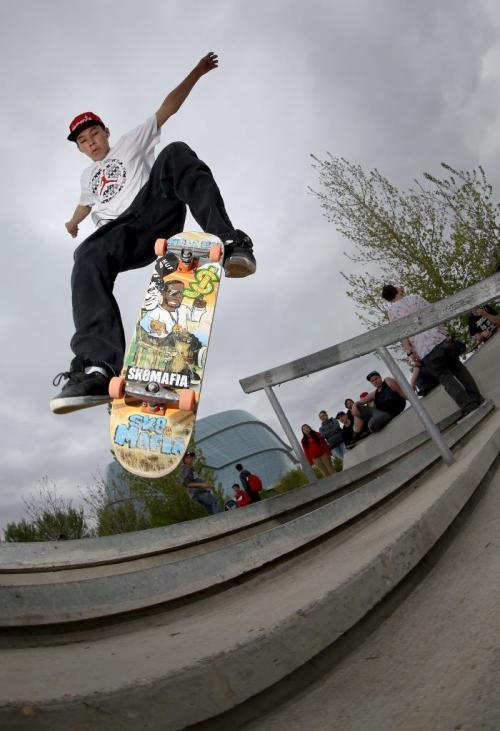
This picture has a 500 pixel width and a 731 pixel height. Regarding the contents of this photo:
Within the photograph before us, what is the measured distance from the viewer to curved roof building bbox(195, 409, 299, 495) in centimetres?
4347

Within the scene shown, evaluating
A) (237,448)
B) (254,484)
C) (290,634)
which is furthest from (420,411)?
(237,448)

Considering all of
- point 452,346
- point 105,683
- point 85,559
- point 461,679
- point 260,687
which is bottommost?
point 461,679

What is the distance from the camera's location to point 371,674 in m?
0.96

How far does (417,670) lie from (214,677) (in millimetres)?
412

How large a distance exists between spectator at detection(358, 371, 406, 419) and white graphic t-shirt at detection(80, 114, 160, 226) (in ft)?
15.4

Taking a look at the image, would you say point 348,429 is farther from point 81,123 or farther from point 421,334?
point 81,123

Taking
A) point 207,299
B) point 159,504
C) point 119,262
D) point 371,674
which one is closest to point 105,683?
point 371,674

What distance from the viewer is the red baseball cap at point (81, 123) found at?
379cm

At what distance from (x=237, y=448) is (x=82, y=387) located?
42.5 meters

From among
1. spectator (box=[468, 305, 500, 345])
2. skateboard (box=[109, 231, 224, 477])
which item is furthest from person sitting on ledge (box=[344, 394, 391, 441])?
skateboard (box=[109, 231, 224, 477])

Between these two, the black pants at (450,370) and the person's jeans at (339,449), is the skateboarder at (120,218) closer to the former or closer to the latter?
the black pants at (450,370)

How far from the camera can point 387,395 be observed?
714cm

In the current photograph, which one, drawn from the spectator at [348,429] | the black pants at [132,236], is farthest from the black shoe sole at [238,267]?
the spectator at [348,429]

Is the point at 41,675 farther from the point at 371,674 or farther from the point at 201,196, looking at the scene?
the point at 201,196
